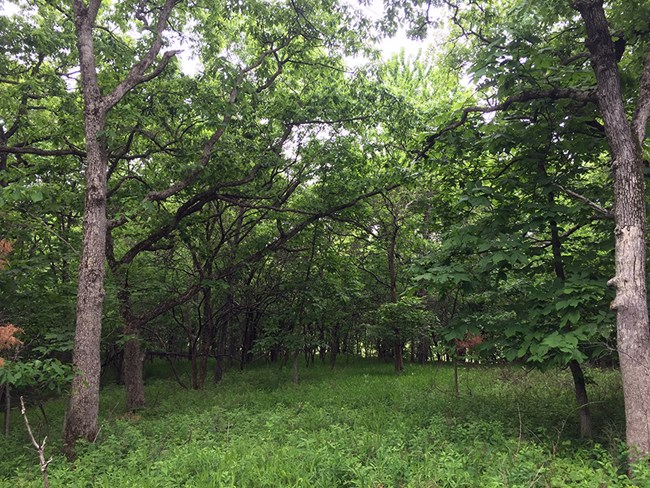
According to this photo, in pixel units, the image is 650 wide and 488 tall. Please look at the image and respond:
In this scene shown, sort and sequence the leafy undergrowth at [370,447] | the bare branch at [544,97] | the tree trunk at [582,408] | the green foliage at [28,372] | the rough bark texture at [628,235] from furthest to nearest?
the tree trunk at [582,408] → the bare branch at [544,97] → the green foliage at [28,372] → the rough bark texture at [628,235] → the leafy undergrowth at [370,447]

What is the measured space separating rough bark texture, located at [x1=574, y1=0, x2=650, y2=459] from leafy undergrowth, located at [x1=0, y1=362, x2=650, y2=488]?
0.58m

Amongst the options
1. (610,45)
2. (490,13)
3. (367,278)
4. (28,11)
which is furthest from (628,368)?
(367,278)

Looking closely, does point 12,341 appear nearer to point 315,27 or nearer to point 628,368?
point 628,368

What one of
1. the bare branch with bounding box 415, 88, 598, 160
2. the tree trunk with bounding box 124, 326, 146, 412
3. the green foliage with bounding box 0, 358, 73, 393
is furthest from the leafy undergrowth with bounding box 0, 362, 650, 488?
the bare branch with bounding box 415, 88, 598, 160

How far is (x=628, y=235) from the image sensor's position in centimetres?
534

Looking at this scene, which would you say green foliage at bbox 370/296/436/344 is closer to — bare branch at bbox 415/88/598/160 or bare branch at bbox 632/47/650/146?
bare branch at bbox 415/88/598/160

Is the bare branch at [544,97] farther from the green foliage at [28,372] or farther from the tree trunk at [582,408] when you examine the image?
the green foliage at [28,372]

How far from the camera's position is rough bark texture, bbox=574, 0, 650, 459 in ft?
16.7

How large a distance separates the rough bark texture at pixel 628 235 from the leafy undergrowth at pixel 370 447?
0.58m

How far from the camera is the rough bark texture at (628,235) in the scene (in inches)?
201

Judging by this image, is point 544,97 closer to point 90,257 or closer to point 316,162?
point 316,162

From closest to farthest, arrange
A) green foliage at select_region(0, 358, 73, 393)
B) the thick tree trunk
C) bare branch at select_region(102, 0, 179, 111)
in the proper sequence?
green foliage at select_region(0, 358, 73, 393) → the thick tree trunk → bare branch at select_region(102, 0, 179, 111)

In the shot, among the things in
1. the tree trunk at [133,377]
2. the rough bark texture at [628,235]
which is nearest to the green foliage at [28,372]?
the tree trunk at [133,377]

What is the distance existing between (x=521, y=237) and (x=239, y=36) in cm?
981
